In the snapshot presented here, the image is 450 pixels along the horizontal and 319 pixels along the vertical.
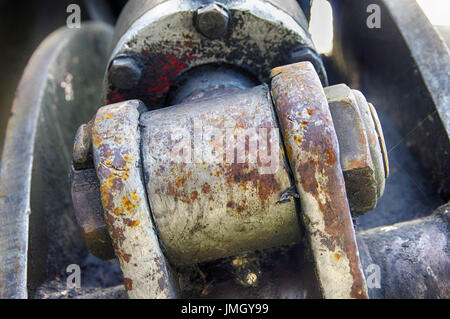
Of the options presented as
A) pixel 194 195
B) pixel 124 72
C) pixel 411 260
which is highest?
pixel 124 72

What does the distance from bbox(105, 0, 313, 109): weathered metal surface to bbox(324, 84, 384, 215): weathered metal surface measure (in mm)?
421

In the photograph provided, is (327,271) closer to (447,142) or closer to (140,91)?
(447,142)

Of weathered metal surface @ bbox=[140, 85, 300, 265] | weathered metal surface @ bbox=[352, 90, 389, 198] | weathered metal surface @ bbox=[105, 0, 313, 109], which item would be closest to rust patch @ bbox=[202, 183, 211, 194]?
weathered metal surface @ bbox=[140, 85, 300, 265]

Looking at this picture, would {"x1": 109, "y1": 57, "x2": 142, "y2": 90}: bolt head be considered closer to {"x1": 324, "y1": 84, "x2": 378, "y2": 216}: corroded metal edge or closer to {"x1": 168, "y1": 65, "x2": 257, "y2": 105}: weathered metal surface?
{"x1": 168, "y1": 65, "x2": 257, "y2": 105}: weathered metal surface

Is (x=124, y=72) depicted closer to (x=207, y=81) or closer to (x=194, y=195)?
(x=207, y=81)

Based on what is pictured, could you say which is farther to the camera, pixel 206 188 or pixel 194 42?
pixel 194 42

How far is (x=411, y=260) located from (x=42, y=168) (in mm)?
1409

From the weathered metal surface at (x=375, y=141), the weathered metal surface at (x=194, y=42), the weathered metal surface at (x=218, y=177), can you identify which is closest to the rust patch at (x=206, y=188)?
the weathered metal surface at (x=218, y=177)

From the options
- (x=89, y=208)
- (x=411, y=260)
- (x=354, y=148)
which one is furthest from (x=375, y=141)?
(x=89, y=208)

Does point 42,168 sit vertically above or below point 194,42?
below

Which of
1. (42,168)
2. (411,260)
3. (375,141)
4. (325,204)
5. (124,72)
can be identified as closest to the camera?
(325,204)

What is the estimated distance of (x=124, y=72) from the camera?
132 centimetres
